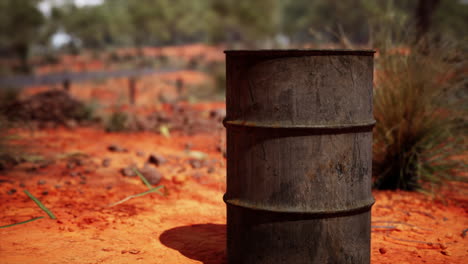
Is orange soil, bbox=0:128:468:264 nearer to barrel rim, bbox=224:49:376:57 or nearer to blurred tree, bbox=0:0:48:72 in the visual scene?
barrel rim, bbox=224:49:376:57

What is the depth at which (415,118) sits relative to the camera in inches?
185

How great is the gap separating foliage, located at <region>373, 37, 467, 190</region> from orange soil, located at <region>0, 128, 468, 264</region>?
259mm

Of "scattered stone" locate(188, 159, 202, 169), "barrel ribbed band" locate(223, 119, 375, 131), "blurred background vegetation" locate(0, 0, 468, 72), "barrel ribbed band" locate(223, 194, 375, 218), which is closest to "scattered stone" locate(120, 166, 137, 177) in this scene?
"scattered stone" locate(188, 159, 202, 169)

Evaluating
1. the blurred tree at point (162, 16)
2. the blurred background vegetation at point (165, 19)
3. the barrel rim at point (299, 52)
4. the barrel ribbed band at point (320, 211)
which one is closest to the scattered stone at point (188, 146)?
the barrel ribbed band at point (320, 211)

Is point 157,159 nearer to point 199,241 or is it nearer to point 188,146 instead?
point 188,146

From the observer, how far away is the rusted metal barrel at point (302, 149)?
2.61m

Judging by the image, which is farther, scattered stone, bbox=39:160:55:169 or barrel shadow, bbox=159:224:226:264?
scattered stone, bbox=39:160:55:169

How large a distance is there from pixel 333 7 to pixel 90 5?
31.0 m

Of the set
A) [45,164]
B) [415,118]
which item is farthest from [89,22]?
[415,118]

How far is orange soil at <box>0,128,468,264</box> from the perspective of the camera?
3.25 m

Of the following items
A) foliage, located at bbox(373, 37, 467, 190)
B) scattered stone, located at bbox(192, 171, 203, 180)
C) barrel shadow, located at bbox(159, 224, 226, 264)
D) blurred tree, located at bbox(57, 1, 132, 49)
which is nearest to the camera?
barrel shadow, located at bbox(159, 224, 226, 264)

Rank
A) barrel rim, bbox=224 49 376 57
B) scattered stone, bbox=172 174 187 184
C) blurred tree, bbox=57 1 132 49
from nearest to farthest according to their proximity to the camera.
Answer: barrel rim, bbox=224 49 376 57
scattered stone, bbox=172 174 187 184
blurred tree, bbox=57 1 132 49

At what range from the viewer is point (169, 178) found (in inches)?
210

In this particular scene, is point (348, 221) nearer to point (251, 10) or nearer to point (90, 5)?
point (251, 10)
